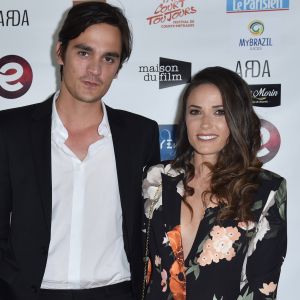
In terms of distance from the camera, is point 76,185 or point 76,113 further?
point 76,113

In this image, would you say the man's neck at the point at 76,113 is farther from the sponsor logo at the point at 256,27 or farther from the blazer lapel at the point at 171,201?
the sponsor logo at the point at 256,27

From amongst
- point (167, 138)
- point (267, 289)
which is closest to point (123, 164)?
point (267, 289)

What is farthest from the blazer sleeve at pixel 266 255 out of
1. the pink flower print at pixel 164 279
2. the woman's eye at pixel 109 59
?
the woman's eye at pixel 109 59

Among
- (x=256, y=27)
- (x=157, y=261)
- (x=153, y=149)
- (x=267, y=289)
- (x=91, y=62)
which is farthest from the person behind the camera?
(x=256, y=27)

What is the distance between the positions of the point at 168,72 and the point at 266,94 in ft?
1.92

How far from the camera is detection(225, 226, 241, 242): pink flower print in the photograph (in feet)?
6.23

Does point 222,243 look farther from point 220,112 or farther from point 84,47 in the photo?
point 84,47

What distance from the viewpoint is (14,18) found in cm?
315

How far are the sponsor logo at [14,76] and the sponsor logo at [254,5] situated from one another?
127 centimetres

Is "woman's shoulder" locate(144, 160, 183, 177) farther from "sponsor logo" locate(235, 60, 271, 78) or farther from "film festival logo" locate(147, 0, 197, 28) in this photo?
"film festival logo" locate(147, 0, 197, 28)

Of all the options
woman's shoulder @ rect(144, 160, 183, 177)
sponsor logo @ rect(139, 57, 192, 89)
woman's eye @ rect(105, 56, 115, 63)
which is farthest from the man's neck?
sponsor logo @ rect(139, 57, 192, 89)

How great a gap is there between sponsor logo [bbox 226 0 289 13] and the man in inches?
37.3

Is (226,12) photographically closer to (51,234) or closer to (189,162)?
(189,162)

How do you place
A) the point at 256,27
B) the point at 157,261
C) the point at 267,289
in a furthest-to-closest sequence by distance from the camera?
the point at 256,27, the point at 157,261, the point at 267,289
